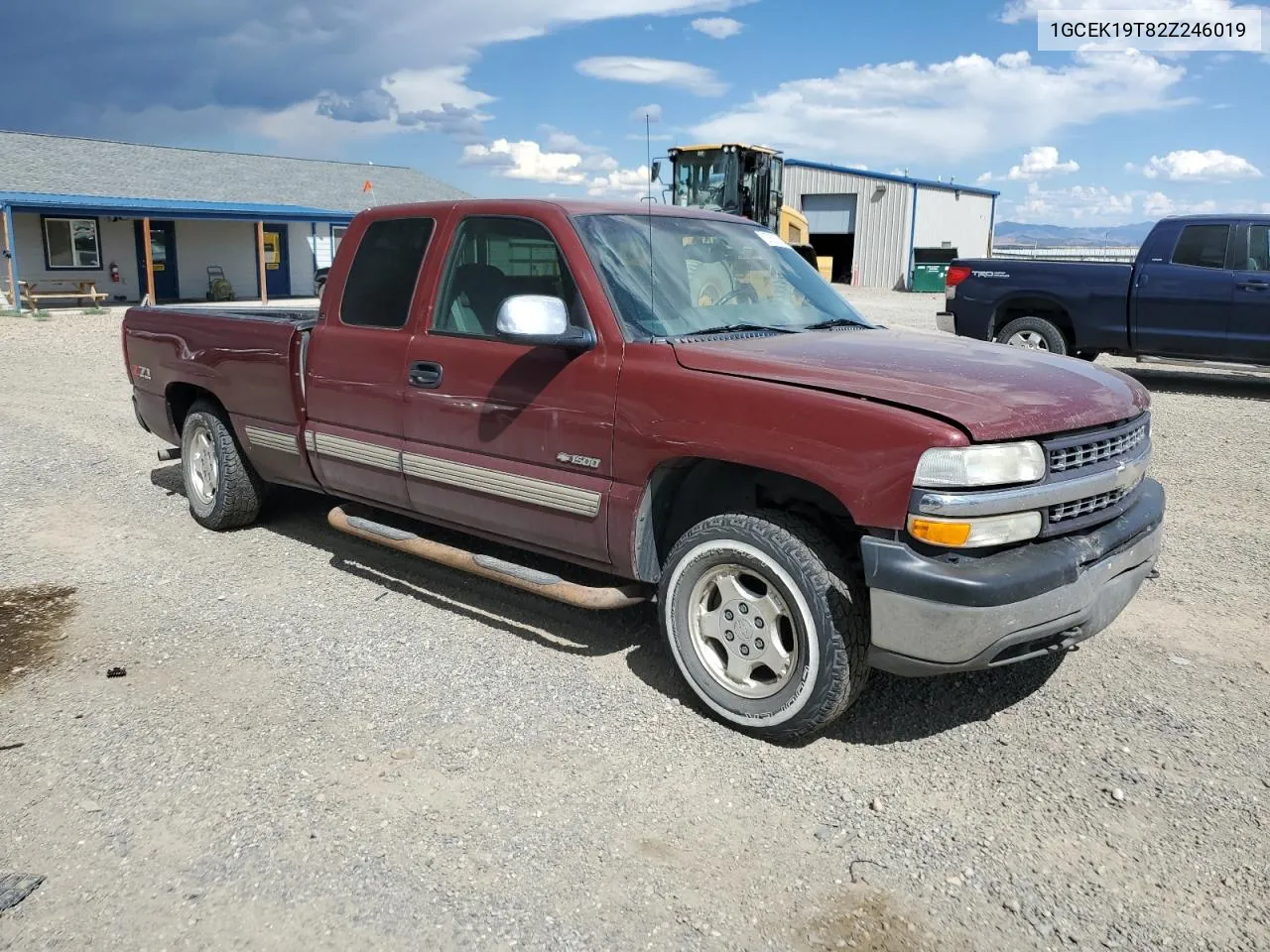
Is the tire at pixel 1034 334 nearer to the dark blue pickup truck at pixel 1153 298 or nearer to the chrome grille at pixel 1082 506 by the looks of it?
the dark blue pickup truck at pixel 1153 298

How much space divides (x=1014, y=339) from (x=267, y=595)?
9699 mm

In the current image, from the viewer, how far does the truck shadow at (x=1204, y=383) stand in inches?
489

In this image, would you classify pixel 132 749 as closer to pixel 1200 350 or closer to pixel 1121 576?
pixel 1121 576

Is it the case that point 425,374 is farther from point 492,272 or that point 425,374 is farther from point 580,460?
point 580,460

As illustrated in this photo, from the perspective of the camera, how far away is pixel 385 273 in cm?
517

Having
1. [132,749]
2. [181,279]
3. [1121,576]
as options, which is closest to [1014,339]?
[1121,576]

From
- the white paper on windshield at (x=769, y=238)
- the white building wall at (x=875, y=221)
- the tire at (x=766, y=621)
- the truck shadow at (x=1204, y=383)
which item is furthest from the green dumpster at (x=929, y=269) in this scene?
the tire at (x=766, y=621)

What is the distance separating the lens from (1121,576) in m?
3.75

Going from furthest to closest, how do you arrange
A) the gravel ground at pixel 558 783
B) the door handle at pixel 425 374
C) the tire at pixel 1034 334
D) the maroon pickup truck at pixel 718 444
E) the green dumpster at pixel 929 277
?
the green dumpster at pixel 929 277 → the tire at pixel 1034 334 → the door handle at pixel 425 374 → the maroon pickup truck at pixel 718 444 → the gravel ground at pixel 558 783

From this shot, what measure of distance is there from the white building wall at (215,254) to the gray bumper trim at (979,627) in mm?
29434

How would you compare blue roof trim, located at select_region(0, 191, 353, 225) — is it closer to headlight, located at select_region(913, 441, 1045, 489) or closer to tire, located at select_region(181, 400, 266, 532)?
tire, located at select_region(181, 400, 266, 532)

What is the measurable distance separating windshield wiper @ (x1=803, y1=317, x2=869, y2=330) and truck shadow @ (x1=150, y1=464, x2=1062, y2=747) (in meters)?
1.54

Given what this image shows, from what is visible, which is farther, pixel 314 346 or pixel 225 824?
pixel 314 346

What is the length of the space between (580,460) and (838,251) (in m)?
42.6
